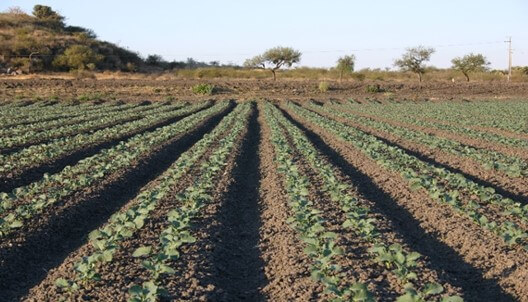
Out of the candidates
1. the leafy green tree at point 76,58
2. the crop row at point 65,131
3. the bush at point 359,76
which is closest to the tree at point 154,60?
the leafy green tree at point 76,58

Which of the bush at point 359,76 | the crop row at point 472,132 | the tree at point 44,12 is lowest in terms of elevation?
the crop row at point 472,132

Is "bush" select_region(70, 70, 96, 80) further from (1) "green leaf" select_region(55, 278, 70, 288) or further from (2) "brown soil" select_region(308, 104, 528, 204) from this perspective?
(1) "green leaf" select_region(55, 278, 70, 288)

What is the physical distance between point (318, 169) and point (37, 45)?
63178 millimetres

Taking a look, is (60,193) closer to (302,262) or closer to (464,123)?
(302,262)

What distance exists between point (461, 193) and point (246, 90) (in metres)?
42.9

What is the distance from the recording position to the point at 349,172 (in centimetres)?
1372

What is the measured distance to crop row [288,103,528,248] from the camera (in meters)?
7.99

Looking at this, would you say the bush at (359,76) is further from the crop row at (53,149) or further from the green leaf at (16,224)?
the green leaf at (16,224)

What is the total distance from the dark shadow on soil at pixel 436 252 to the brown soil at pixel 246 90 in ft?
118

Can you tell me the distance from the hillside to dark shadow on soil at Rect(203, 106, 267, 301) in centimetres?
5715

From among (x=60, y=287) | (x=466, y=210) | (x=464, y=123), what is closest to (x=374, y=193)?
(x=466, y=210)

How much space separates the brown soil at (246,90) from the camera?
46.9m

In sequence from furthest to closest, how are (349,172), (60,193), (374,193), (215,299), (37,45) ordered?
1. (37,45)
2. (349,172)
3. (374,193)
4. (60,193)
5. (215,299)

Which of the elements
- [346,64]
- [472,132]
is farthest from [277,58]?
[472,132]
